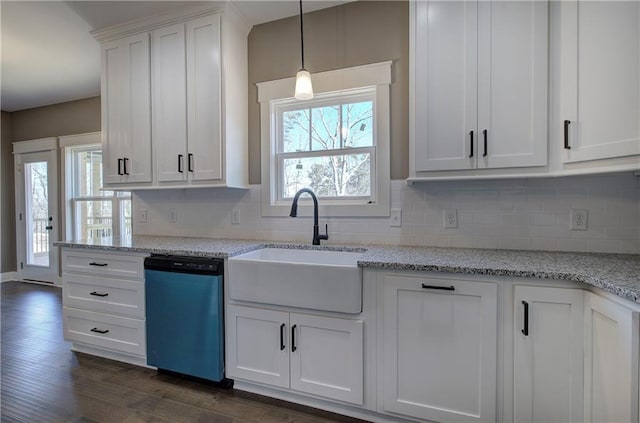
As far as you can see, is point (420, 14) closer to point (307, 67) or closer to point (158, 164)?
point (307, 67)

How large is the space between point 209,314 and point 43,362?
154 centimetres

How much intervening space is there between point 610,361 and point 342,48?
233 centimetres

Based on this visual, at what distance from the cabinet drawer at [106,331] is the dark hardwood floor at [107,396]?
0.15 meters

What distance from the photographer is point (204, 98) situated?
2418 mm

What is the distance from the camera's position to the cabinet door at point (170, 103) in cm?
248

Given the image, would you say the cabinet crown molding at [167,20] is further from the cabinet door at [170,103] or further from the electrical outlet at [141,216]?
the electrical outlet at [141,216]

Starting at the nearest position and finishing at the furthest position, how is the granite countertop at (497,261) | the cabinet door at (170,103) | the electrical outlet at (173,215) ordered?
the granite countertop at (497,261) < the cabinet door at (170,103) < the electrical outlet at (173,215)

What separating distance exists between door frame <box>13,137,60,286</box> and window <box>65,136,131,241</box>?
0.82ft

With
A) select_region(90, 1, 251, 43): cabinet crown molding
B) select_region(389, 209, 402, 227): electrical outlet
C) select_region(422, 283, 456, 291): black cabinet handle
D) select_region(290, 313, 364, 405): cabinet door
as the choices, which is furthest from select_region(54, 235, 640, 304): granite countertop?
select_region(90, 1, 251, 43): cabinet crown molding

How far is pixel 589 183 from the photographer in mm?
1870

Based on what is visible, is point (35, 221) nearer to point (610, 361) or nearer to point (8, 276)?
point (8, 276)

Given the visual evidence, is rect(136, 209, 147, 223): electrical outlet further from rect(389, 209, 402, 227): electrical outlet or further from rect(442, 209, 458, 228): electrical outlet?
rect(442, 209, 458, 228): electrical outlet

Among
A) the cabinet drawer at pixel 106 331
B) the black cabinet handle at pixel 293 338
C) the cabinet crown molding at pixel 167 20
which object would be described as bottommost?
the cabinet drawer at pixel 106 331

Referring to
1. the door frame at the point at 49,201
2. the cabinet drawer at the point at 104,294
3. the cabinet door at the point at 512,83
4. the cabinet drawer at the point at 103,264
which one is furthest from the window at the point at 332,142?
the door frame at the point at 49,201
